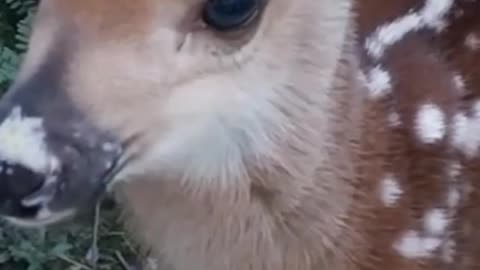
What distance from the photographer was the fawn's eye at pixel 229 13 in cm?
158

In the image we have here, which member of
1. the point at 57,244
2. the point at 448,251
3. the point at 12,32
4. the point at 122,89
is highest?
the point at 122,89

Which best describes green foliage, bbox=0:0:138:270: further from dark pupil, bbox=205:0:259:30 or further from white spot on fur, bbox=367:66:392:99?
dark pupil, bbox=205:0:259:30

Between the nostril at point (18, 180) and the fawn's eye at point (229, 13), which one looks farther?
the fawn's eye at point (229, 13)

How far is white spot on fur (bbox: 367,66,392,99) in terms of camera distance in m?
1.94

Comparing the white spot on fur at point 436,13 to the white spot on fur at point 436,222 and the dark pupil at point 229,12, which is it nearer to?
the white spot on fur at point 436,222

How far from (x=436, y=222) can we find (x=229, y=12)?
1.68 feet

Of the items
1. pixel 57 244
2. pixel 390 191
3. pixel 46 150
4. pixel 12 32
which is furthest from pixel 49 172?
pixel 12 32

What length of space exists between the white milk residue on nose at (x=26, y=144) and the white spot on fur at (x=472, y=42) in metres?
0.78

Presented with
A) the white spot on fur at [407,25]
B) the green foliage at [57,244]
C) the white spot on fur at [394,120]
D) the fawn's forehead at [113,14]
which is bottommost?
the green foliage at [57,244]

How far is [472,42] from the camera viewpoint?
2074 millimetres

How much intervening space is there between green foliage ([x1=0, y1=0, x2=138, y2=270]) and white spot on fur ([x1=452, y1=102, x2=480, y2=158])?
75 centimetres

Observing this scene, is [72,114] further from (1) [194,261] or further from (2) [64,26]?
(1) [194,261]

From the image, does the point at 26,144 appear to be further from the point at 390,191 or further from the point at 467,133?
the point at 467,133

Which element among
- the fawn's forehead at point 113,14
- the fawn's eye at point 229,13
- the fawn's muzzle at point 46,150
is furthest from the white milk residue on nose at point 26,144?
the fawn's eye at point 229,13
